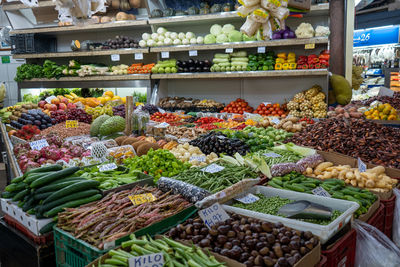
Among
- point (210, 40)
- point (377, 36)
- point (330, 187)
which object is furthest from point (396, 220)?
point (377, 36)

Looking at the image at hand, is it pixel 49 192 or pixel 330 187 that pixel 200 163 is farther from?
pixel 49 192

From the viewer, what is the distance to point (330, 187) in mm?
2924

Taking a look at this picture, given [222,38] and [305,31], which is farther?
[222,38]

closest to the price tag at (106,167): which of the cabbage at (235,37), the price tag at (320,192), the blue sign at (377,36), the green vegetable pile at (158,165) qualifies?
the green vegetable pile at (158,165)

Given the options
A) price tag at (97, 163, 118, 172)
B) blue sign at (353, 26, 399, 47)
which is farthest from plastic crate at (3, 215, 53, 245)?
blue sign at (353, 26, 399, 47)

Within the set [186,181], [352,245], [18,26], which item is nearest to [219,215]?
[186,181]

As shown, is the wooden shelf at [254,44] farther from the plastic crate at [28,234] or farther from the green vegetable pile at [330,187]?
the plastic crate at [28,234]

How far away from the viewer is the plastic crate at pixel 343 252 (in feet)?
6.59

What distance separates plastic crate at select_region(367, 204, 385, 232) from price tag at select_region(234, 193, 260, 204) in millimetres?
886

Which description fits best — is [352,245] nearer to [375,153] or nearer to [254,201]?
[254,201]

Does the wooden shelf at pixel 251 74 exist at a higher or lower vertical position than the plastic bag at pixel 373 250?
higher

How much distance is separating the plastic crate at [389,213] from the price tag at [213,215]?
62.0 inches

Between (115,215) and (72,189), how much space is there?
0.45m

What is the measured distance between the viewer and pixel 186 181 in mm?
2857
